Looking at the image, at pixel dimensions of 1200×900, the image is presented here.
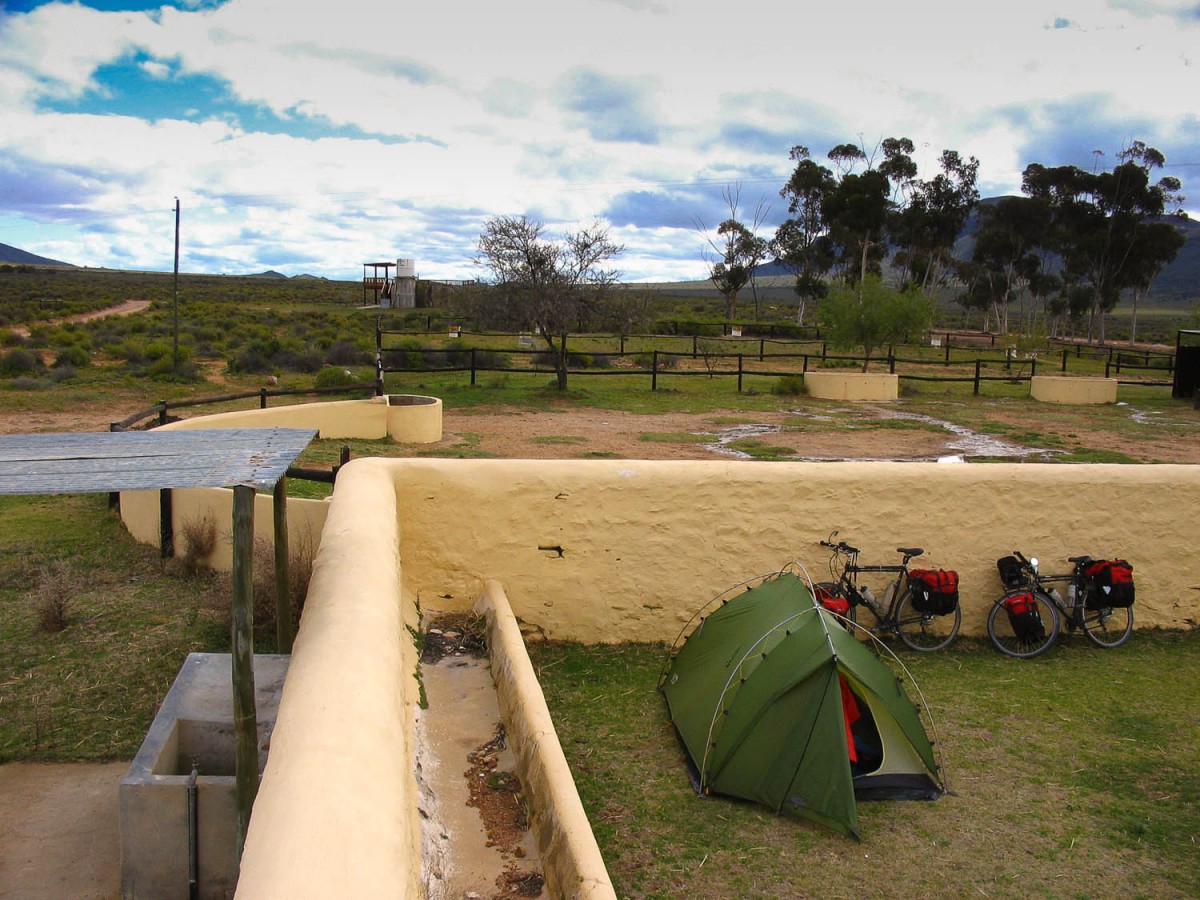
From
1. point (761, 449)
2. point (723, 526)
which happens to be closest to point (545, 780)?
point (723, 526)

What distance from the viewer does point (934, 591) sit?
7.47 meters

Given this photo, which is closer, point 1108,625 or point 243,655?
point 243,655

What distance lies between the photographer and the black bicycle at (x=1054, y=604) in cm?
765

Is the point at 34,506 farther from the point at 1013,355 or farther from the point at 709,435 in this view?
the point at 1013,355

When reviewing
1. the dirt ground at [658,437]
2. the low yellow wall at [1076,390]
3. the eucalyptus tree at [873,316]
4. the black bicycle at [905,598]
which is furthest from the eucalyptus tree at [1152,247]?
the black bicycle at [905,598]

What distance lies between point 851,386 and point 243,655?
2350 centimetres

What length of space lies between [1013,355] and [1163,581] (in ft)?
111

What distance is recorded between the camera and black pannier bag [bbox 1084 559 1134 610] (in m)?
7.70

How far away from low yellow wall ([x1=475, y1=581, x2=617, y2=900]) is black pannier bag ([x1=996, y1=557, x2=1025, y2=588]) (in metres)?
3.92

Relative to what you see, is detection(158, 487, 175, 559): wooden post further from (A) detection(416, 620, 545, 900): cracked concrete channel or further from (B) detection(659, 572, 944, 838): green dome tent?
(B) detection(659, 572, 944, 838): green dome tent

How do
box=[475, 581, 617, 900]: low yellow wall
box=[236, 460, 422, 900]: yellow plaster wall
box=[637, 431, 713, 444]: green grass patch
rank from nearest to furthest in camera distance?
box=[236, 460, 422, 900]: yellow plaster wall, box=[475, 581, 617, 900]: low yellow wall, box=[637, 431, 713, 444]: green grass patch

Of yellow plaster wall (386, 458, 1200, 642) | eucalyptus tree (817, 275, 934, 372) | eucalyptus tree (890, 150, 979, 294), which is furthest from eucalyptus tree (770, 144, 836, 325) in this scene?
yellow plaster wall (386, 458, 1200, 642)

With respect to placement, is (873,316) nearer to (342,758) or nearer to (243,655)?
(243,655)

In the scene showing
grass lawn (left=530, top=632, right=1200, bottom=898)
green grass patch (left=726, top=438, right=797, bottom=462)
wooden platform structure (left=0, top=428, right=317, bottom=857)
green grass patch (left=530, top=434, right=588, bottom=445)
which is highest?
wooden platform structure (left=0, top=428, right=317, bottom=857)
